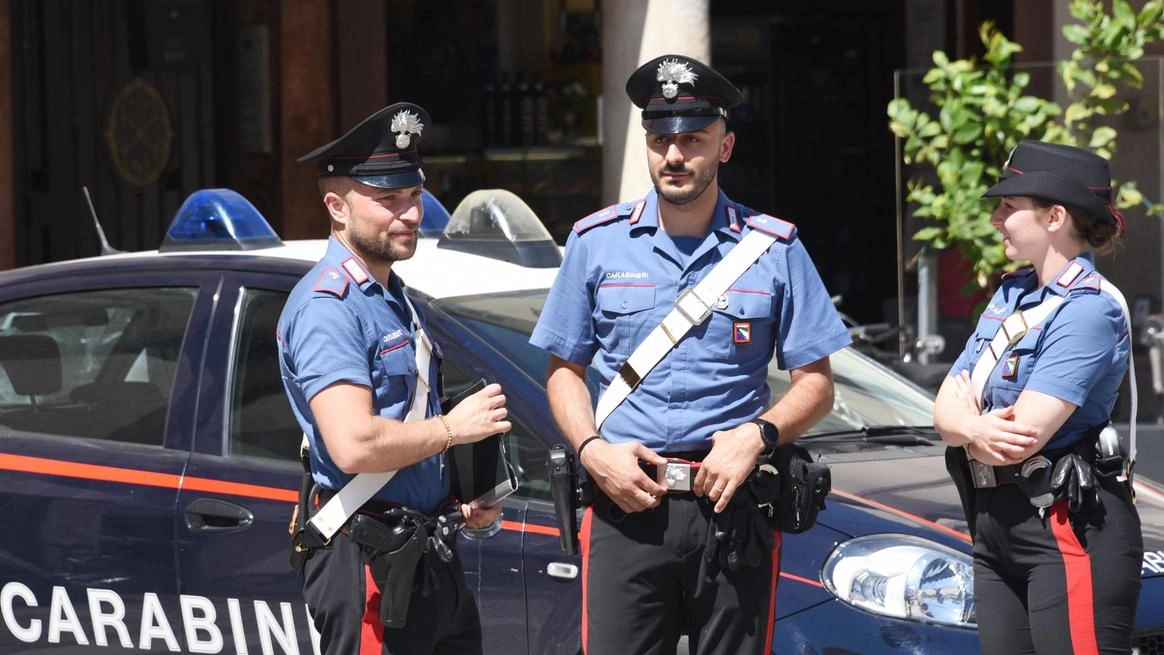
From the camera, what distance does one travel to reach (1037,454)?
3387 mm

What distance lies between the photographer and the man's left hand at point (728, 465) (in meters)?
3.26

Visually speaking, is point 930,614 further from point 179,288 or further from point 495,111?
point 495,111

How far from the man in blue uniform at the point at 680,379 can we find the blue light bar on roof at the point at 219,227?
1.20 meters

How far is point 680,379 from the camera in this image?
11.1 ft

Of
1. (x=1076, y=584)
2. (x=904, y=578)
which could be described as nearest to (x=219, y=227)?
(x=904, y=578)

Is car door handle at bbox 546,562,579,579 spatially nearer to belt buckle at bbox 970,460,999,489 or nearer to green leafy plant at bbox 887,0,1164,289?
belt buckle at bbox 970,460,999,489

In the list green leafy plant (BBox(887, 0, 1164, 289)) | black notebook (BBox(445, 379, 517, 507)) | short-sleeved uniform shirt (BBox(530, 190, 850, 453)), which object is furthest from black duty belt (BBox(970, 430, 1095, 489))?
green leafy plant (BBox(887, 0, 1164, 289))

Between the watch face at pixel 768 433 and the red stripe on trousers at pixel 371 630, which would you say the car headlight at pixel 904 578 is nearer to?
the watch face at pixel 768 433

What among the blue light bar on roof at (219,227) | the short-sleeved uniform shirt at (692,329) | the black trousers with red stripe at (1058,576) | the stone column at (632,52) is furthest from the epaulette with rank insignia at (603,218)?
the stone column at (632,52)

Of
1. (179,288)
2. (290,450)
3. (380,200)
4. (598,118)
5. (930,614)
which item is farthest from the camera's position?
(598,118)

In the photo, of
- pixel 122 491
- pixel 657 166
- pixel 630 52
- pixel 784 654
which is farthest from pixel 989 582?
pixel 630 52

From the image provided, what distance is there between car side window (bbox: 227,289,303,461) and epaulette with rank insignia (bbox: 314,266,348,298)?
820 millimetres

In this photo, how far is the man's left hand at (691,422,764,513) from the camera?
3264mm

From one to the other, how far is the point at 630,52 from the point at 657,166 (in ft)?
16.1
